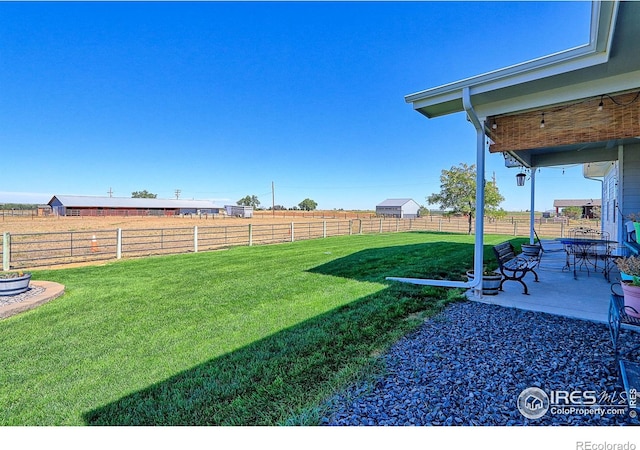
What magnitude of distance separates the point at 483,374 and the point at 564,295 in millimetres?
3328

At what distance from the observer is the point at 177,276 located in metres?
6.43

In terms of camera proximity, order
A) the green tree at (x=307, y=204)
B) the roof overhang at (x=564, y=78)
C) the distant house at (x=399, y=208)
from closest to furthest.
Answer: the roof overhang at (x=564, y=78) < the distant house at (x=399, y=208) < the green tree at (x=307, y=204)

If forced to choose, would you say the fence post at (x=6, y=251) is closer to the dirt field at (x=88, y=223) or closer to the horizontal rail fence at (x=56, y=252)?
the horizontal rail fence at (x=56, y=252)

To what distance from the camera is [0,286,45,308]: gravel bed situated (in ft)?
14.1

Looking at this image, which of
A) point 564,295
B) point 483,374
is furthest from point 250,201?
point 483,374

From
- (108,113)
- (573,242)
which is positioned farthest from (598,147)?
(108,113)

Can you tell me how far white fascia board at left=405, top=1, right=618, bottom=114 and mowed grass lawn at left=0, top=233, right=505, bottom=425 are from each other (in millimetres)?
3054

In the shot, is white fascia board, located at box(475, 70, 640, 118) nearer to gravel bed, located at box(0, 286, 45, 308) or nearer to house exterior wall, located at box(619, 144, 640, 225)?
house exterior wall, located at box(619, 144, 640, 225)

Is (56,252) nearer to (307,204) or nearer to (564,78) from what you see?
(564,78)

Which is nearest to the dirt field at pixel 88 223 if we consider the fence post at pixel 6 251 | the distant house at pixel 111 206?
the distant house at pixel 111 206

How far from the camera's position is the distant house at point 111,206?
48.0 meters

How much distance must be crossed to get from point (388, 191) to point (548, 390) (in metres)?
71.6
